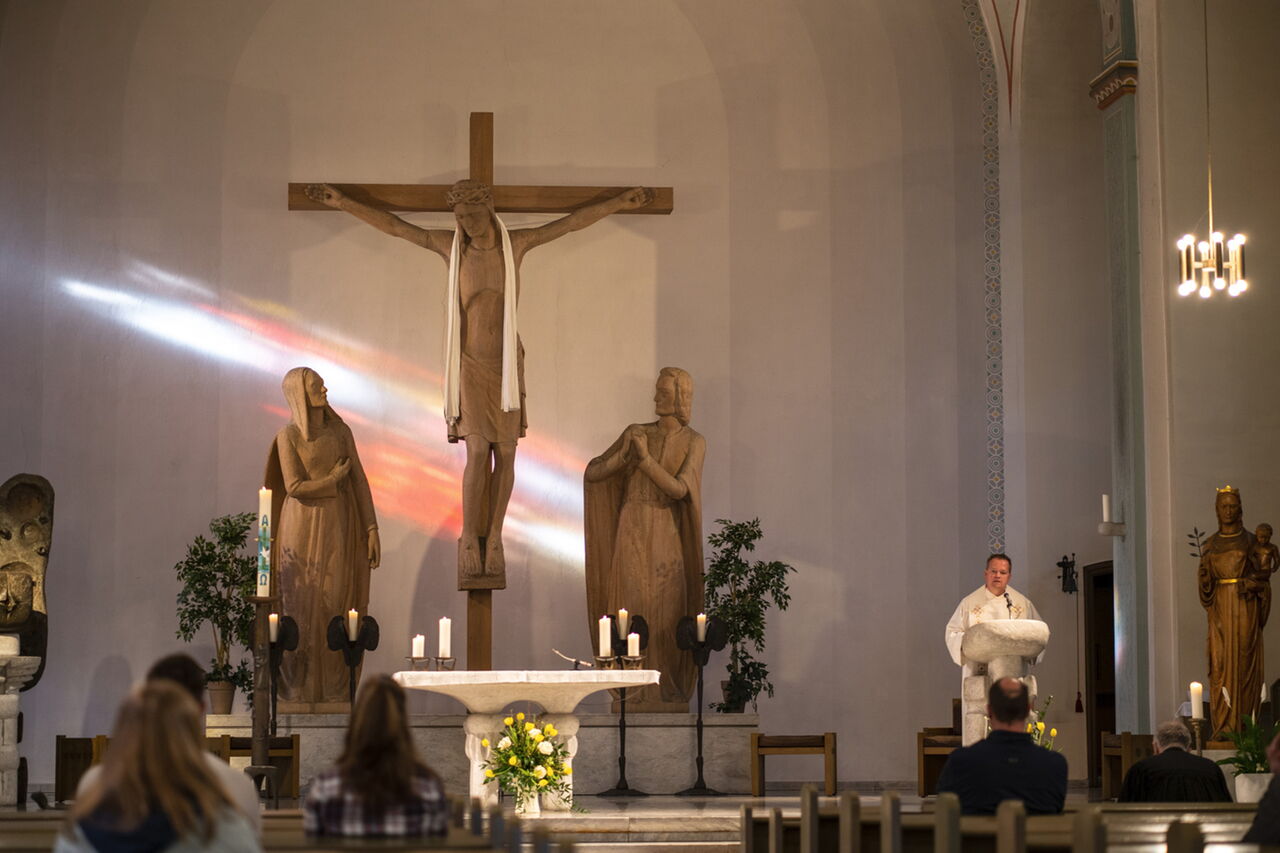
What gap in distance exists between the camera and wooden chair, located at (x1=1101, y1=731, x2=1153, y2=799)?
1002 cm

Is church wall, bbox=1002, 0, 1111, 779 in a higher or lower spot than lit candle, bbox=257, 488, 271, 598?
higher

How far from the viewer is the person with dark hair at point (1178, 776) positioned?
7434 mm

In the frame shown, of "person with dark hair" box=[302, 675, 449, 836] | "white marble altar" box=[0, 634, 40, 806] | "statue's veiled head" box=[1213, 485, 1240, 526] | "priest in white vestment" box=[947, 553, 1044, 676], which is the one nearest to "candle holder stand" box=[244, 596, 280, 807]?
"white marble altar" box=[0, 634, 40, 806]

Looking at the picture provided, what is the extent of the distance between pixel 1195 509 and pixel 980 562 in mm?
3175

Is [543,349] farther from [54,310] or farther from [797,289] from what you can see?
[54,310]

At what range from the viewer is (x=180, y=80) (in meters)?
14.0

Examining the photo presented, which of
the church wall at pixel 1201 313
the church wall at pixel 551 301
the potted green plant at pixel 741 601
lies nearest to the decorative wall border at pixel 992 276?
the church wall at pixel 551 301

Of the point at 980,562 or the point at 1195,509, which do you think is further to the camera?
the point at 980,562

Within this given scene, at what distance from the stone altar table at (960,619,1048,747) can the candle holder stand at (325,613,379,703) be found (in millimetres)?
3846

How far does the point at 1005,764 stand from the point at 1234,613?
428 cm

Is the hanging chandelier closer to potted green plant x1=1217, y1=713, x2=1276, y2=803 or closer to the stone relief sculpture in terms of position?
potted green plant x1=1217, y1=713, x2=1276, y2=803

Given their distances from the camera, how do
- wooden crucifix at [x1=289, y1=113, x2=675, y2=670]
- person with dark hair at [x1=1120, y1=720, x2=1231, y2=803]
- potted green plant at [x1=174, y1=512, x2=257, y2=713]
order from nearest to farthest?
person with dark hair at [x1=1120, y1=720, x2=1231, y2=803], wooden crucifix at [x1=289, y1=113, x2=675, y2=670], potted green plant at [x1=174, y1=512, x2=257, y2=713]

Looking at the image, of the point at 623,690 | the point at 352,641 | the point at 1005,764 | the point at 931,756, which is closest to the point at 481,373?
the point at 352,641

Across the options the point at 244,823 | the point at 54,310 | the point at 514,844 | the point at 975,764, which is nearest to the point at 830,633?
the point at 54,310
